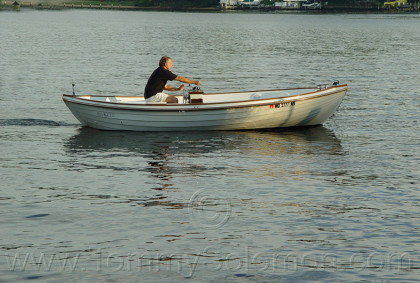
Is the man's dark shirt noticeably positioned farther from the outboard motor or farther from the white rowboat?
the outboard motor

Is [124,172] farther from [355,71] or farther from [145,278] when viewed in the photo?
[355,71]

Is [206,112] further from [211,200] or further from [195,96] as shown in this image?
[211,200]

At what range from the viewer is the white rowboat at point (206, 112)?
2428 cm

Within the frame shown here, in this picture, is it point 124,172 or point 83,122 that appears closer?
point 124,172

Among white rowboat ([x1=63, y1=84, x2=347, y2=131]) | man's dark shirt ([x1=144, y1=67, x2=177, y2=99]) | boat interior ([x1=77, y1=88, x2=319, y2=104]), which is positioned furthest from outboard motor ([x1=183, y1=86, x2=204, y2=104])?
boat interior ([x1=77, y1=88, x2=319, y2=104])

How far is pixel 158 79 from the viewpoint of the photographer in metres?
24.4

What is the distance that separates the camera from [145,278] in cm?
1185

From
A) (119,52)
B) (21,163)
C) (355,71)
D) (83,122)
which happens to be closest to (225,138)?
(83,122)

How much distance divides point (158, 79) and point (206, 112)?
7.01 feet

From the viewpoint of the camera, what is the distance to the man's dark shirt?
24109 mm

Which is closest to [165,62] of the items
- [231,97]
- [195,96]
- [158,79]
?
[158,79]

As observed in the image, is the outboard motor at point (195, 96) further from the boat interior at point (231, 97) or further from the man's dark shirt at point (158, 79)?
the boat interior at point (231, 97)

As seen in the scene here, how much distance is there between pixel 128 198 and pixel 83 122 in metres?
10.0

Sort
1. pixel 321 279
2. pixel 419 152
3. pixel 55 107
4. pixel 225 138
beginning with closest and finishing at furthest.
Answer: pixel 321 279 < pixel 419 152 < pixel 225 138 < pixel 55 107
